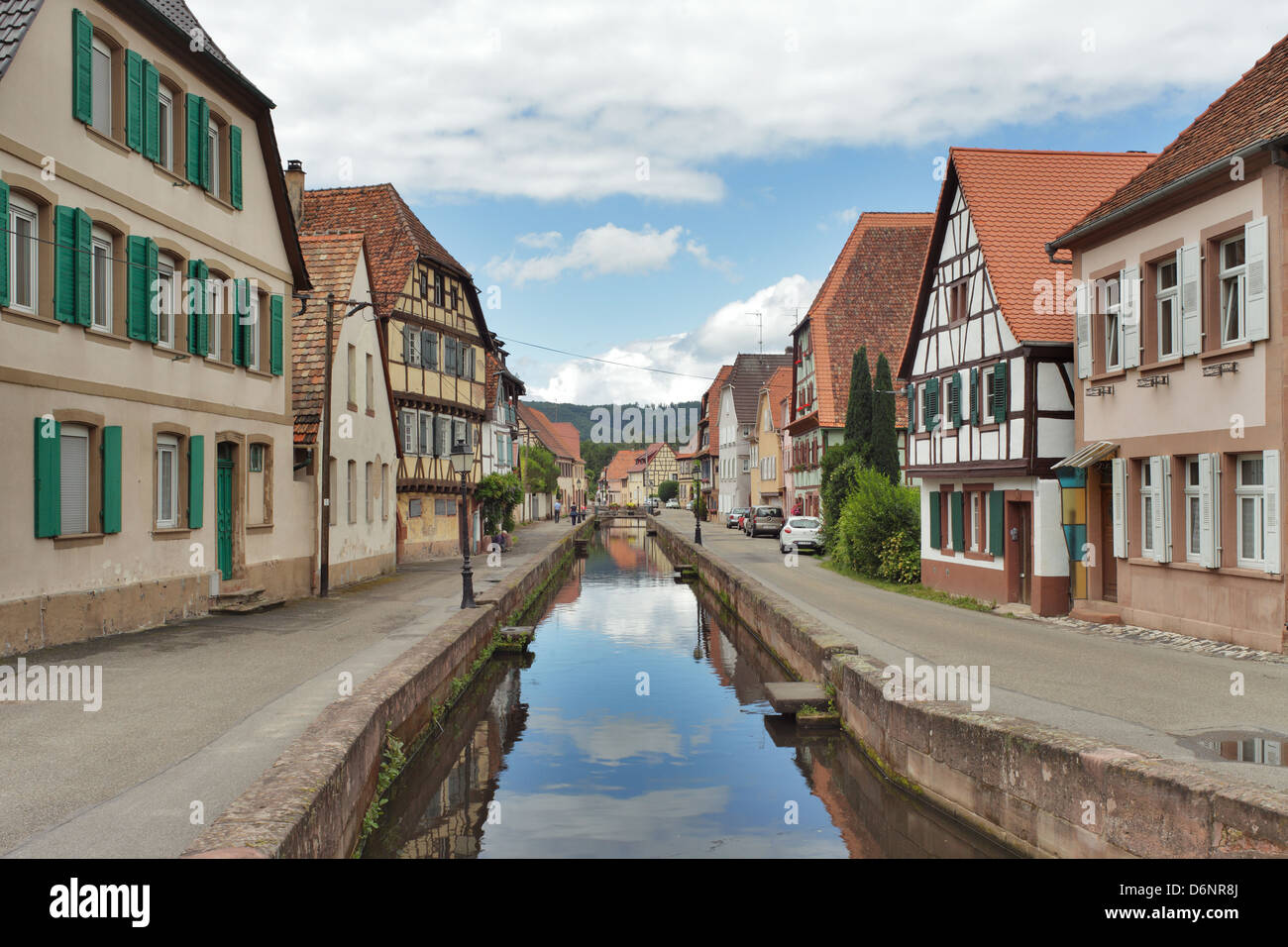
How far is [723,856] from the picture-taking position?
328 inches

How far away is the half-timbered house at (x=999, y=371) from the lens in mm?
18344

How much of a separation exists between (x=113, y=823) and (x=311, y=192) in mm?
29673

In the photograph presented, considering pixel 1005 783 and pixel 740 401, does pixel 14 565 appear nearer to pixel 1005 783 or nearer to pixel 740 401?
pixel 1005 783

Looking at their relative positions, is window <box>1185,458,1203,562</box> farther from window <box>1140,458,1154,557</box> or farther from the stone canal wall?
the stone canal wall

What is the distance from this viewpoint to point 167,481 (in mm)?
16031

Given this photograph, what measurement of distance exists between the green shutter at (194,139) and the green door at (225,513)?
4.46m

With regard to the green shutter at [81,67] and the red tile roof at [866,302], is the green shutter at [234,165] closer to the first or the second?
the green shutter at [81,67]

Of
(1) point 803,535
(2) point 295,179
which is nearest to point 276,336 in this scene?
(2) point 295,179

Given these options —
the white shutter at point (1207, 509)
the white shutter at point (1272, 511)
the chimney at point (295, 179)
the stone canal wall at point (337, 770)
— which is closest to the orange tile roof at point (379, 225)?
the chimney at point (295, 179)

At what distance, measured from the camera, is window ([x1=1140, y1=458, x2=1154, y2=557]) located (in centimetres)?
1555

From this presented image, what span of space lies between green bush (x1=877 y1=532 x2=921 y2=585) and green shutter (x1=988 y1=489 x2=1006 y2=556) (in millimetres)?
4417

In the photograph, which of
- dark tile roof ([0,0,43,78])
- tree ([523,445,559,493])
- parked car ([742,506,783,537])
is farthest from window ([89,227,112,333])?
tree ([523,445,559,493])

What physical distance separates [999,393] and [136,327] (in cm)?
1435
